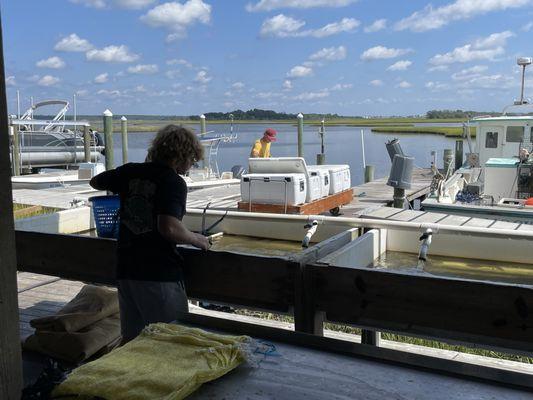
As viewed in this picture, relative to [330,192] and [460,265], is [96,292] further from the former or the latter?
[330,192]

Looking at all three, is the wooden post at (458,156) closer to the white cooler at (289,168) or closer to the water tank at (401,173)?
the water tank at (401,173)

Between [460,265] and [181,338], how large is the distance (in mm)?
4056

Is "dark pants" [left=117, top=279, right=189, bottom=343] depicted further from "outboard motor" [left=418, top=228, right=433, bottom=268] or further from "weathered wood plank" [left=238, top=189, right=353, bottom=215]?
"weathered wood plank" [left=238, top=189, right=353, bottom=215]

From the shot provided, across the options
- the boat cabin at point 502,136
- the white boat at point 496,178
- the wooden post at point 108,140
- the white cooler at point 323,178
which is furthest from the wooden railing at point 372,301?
the wooden post at point 108,140

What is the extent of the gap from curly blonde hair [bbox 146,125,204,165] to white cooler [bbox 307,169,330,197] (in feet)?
22.9

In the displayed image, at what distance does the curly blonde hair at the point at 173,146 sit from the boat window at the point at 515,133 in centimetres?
1265

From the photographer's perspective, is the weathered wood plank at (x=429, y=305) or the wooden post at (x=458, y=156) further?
the wooden post at (x=458, y=156)

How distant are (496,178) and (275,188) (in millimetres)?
5569

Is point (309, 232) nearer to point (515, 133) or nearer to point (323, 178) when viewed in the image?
point (323, 178)

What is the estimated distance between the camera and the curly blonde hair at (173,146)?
2.65m

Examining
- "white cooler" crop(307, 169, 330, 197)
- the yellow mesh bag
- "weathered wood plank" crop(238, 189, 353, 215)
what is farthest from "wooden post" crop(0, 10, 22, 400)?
"white cooler" crop(307, 169, 330, 197)

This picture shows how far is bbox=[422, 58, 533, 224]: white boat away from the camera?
10.4 metres

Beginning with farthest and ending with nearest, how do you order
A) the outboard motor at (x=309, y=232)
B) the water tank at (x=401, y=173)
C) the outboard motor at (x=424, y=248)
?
1. the water tank at (x=401, y=173)
2. the outboard motor at (x=309, y=232)
3. the outboard motor at (x=424, y=248)

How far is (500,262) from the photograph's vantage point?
5207mm
